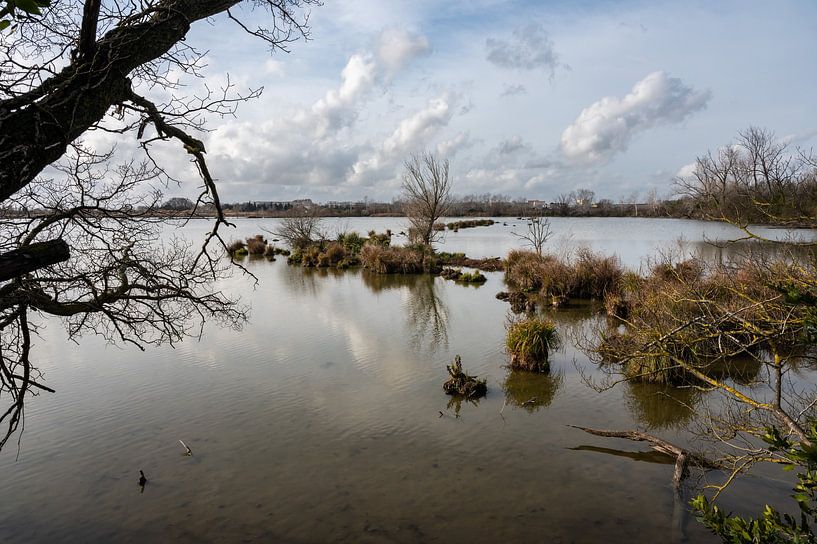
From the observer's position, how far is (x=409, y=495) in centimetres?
671

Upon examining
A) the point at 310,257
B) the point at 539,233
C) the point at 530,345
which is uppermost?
the point at 539,233

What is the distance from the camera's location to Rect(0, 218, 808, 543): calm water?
20.2 ft

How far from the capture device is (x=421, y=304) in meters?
20.0

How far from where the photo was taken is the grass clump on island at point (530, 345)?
1131cm

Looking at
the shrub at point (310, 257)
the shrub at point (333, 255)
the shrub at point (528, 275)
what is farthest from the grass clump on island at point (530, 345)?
the shrub at point (310, 257)

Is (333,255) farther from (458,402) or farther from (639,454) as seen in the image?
(639,454)

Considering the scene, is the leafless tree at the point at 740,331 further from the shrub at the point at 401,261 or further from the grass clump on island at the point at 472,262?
the shrub at the point at 401,261

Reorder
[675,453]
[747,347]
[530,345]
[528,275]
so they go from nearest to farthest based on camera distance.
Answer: [747,347] → [675,453] → [530,345] → [528,275]

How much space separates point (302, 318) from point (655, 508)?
1312 centimetres

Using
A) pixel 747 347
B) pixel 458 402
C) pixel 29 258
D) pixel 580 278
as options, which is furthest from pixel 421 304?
pixel 29 258

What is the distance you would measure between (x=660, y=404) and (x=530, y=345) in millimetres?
2851

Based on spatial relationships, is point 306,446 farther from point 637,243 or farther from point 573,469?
point 637,243

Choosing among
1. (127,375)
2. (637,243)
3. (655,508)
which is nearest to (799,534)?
(655,508)

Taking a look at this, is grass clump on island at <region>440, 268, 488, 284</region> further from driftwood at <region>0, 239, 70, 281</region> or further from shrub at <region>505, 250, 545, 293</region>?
driftwood at <region>0, 239, 70, 281</region>
